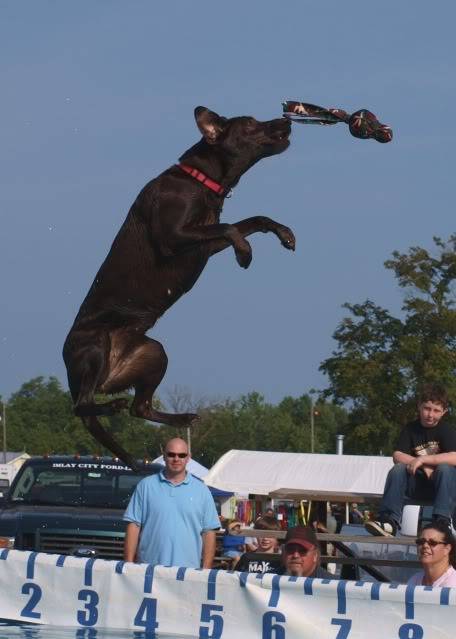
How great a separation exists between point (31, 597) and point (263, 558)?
247 centimetres

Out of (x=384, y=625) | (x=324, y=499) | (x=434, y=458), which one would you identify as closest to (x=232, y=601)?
(x=384, y=625)

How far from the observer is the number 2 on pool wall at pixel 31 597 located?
18.5 ft

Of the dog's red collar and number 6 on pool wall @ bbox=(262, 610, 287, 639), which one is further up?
the dog's red collar

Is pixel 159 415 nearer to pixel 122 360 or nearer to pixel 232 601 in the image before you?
pixel 122 360

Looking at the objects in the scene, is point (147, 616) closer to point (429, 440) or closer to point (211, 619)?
point (211, 619)

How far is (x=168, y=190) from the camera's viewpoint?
23.7ft

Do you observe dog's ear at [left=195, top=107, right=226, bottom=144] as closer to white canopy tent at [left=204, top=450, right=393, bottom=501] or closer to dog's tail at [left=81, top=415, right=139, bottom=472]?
dog's tail at [left=81, top=415, right=139, bottom=472]

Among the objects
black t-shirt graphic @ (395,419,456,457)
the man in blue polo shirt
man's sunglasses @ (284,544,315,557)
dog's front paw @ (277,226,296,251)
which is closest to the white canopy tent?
black t-shirt graphic @ (395,419,456,457)

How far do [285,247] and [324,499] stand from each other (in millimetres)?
2397

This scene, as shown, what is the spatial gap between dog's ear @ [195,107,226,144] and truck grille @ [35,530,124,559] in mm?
5078

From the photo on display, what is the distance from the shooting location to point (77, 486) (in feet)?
39.5

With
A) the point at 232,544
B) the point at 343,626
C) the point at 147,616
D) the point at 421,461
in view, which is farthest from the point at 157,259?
the point at 232,544

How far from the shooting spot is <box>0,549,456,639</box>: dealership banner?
502 cm

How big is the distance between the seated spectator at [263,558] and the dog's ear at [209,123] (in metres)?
2.36
